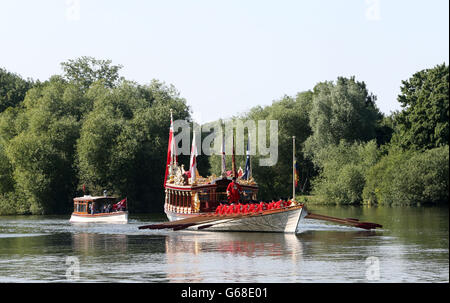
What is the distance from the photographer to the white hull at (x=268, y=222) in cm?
5503

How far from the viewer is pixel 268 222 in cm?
5634

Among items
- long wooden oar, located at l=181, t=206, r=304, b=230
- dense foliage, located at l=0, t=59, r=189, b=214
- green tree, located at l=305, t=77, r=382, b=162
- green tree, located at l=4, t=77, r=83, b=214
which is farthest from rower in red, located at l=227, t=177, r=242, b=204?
green tree, located at l=305, t=77, r=382, b=162

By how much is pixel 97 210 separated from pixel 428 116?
40931 millimetres

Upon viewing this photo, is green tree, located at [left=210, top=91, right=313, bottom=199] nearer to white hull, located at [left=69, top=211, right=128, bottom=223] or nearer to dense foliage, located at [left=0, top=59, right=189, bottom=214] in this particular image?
dense foliage, located at [left=0, top=59, right=189, bottom=214]

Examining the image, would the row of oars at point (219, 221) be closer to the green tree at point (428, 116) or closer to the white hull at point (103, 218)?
the white hull at point (103, 218)

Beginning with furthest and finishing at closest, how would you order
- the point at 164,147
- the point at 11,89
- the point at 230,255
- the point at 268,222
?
the point at 11,89 → the point at 164,147 → the point at 268,222 → the point at 230,255

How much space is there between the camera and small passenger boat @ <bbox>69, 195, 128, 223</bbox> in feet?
246

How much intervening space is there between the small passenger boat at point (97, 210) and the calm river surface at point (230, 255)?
10882 mm

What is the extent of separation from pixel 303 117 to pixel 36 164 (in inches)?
1429

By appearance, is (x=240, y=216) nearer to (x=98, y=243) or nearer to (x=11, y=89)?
(x=98, y=243)

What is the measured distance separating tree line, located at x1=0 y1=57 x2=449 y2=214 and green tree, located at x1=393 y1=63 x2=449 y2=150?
124mm

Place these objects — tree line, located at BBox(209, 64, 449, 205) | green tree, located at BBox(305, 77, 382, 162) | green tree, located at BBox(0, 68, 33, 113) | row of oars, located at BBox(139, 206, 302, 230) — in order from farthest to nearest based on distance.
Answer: green tree, located at BBox(0, 68, 33, 113) → green tree, located at BBox(305, 77, 382, 162) → tree line, located at BBox(209, 64, 449, 205) → row of oars, located at BBox(139, 206, 302, 230)

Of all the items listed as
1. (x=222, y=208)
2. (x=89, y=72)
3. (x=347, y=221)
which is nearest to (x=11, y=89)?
(x=89, y=72)

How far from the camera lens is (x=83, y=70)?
12900 centimetres
